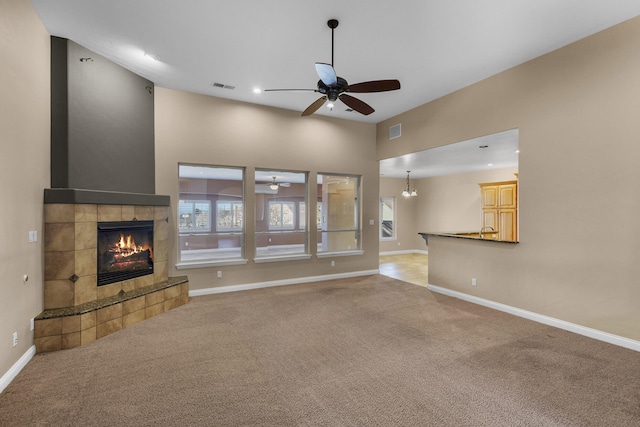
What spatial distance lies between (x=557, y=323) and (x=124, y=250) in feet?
18.7

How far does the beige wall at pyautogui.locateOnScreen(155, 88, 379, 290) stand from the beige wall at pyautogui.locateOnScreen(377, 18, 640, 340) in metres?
2.56

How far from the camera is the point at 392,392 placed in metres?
2.37

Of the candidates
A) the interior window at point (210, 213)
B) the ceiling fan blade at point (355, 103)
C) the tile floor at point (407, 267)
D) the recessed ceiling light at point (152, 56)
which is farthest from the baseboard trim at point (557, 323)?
the recessed ceiling light at point (152, 56)

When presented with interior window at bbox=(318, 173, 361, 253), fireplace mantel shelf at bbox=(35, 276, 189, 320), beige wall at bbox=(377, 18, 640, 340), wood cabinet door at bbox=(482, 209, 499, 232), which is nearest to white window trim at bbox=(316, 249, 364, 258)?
interior window at bbox=(318, 173, 361, 253)

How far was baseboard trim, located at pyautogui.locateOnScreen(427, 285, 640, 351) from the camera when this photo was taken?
10.4 ft

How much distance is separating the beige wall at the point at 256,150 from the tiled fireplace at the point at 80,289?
3.83 ft

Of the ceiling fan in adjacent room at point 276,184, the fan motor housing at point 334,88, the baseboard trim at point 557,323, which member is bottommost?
the baseboard trim at point 557,323

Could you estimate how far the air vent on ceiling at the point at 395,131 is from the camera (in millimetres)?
6165

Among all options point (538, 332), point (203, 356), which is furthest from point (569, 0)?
point (203, 356)

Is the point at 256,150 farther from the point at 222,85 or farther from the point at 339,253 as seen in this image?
the point at 339,253

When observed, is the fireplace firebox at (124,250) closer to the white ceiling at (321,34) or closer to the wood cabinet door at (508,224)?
the white ceiling at (321,34)

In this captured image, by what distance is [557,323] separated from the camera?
12.1 feet

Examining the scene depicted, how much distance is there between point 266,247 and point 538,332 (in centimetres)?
443

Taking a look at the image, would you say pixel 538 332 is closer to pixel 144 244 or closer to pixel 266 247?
pixel 266 247
